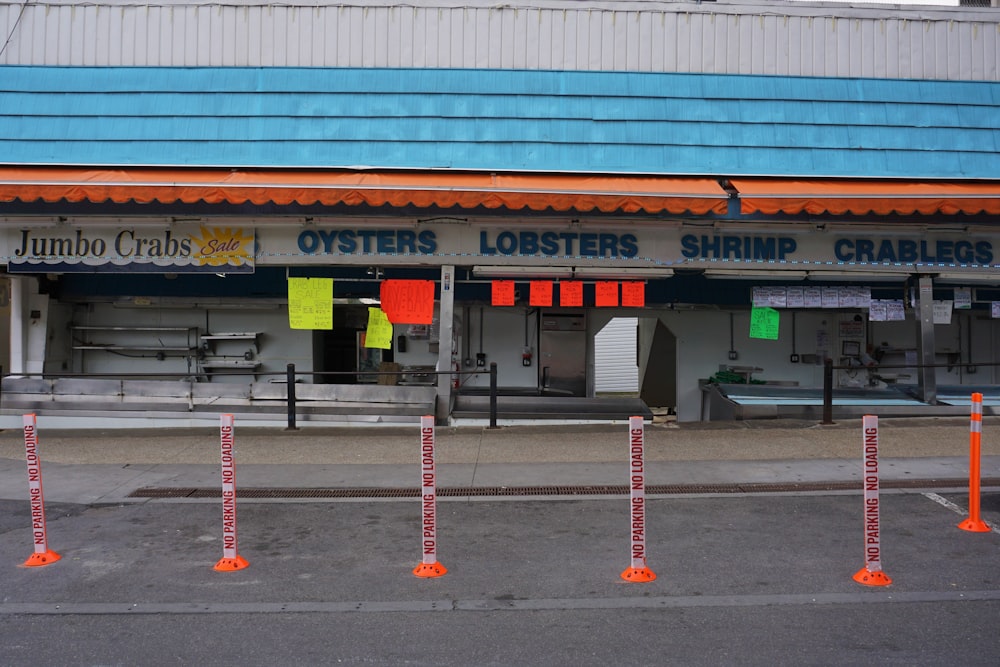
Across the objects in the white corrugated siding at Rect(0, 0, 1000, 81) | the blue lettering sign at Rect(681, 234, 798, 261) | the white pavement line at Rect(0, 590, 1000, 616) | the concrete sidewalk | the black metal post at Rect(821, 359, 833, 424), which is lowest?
the white pavement line at Rect(0, 590, 1000, 616)

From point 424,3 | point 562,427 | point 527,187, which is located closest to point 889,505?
point 562,427

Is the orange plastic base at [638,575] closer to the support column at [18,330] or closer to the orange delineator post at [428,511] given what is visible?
the orange delineator post at [428,511]

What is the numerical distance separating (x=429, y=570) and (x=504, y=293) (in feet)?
20.9

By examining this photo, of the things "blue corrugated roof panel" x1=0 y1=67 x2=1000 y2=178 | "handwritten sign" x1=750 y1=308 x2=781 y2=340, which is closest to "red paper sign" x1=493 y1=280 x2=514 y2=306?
"blue corrugated roof panel" x1=0 y1=67 x2=1000 y2=178

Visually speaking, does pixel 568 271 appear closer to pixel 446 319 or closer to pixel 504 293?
pixel 504 293

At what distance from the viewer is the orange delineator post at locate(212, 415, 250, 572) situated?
236 inches

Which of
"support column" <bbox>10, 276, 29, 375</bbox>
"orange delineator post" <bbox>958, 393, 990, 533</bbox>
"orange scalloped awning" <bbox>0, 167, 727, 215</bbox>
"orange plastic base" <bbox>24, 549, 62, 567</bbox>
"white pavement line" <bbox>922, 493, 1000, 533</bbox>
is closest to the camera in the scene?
"orange plastic base" <bbox>24, 549, 62, 567</bbox>

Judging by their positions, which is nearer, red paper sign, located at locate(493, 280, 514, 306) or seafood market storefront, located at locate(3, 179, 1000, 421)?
seafood market storefront, located at locate(3, 179, 1000, 421)

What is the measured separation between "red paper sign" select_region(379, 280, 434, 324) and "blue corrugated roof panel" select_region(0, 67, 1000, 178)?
1830 millimetres

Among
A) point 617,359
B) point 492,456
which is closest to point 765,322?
point 492,456

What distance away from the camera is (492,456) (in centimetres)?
988

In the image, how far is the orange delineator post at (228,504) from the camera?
598cm

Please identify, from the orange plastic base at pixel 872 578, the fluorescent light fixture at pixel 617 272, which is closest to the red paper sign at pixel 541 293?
the fluorescent light fixture at pixel 617 272

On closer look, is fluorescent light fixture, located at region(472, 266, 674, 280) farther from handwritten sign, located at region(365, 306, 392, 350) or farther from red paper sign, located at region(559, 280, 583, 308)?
handwritten sign, located at region(365, 306, 392, 350)
